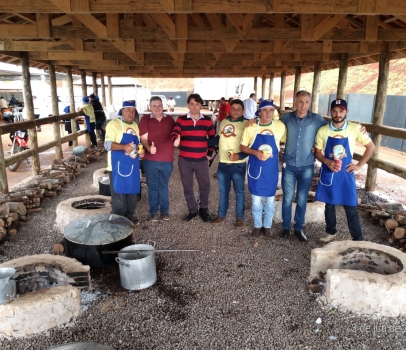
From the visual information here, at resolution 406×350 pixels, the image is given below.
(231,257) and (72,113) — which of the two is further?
(72,113)

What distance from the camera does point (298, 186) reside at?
4484 mm

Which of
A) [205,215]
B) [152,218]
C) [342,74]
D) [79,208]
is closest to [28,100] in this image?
[79,208]

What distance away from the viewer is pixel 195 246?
4543mm

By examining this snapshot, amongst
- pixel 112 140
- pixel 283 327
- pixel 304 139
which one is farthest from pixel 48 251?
pixel 304 139

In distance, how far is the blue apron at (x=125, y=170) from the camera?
454 centimetres

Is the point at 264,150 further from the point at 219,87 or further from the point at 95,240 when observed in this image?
the point at 219,87

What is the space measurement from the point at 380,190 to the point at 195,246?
17.3 ft

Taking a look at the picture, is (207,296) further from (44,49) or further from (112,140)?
(44,49)

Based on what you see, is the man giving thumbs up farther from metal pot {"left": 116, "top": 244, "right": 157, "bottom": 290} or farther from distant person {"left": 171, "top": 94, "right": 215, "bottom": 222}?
metal pot {"left": 116, "top": 244, "right": 157, "bottom": 290}

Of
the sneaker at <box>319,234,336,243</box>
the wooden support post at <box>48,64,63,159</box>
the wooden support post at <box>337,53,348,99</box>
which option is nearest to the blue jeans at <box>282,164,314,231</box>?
the sneaker at <box>319,234,336,243</box>

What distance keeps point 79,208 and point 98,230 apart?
65.0 inches

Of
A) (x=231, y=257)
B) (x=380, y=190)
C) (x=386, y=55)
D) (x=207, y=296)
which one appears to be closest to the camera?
(x=207, y=296)

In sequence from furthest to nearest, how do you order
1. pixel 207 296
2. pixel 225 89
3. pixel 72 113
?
pixel 225 89 → pixel 72 113 → pixel 207 296

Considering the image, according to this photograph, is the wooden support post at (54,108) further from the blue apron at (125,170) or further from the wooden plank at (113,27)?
the blue apron at (125,170)
